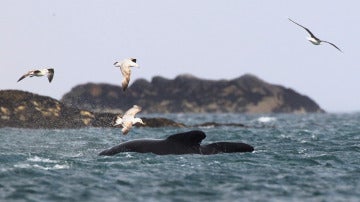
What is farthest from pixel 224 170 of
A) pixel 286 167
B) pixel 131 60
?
pixel 131 60

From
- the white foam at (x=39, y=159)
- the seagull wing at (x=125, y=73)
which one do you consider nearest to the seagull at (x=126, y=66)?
the seagull wing at (x=125, y=73)

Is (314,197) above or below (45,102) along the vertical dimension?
below

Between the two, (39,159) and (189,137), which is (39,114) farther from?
(189,137)

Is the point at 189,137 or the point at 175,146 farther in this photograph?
the point at 175,146

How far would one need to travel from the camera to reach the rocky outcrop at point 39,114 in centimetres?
5000

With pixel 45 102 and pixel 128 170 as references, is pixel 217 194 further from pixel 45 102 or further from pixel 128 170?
pixel 45 102

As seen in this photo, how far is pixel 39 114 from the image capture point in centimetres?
5103

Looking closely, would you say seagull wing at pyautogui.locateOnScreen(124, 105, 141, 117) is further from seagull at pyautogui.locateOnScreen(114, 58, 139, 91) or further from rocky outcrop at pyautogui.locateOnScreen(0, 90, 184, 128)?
rocky outcrop at pyautogui.locateOnScreen(0, 90, 184, 128)

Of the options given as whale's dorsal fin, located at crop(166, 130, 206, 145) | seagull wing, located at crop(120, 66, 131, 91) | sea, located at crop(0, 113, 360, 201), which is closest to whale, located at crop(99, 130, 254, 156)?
whale's dorsal fin, located at crop(166, 130, 206, 145)

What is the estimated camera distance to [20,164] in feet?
70.5

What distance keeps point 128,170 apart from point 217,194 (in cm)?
495

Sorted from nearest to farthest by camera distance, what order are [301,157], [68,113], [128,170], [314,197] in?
[314,197]
[128,170]
[301,157]
[68,113]

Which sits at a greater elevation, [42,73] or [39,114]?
[42,73]

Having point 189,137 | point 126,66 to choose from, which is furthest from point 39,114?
point 126,66
